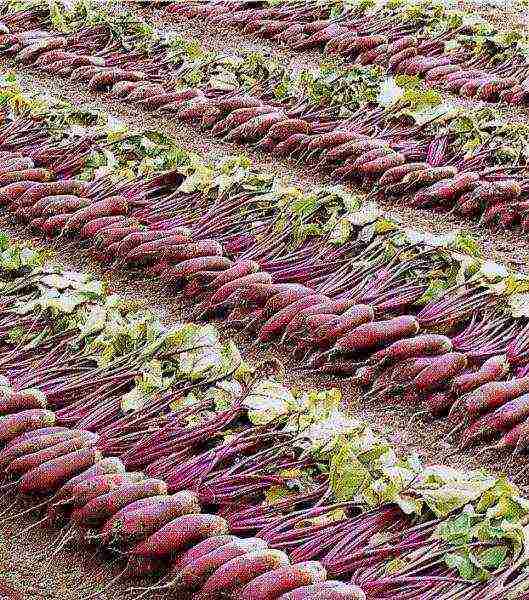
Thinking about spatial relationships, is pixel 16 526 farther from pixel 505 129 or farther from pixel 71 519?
pixel 505 129

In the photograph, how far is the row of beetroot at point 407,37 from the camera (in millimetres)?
6039

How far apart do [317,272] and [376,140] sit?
124cm

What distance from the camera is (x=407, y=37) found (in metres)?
6.45

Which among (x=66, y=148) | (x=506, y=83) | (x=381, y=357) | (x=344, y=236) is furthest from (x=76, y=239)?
(x=506, y=83)

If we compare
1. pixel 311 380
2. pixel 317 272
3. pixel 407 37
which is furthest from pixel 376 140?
pixel 311 380

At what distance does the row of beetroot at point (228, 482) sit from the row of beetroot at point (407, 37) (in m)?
3.01

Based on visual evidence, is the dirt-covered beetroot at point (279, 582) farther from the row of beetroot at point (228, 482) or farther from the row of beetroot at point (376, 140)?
the row of beetroot at point (376, 140)

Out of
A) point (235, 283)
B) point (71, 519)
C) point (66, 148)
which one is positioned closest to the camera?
point (71, 519)

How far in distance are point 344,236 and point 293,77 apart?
1.87 meters

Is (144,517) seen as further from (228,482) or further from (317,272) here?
(317,272)

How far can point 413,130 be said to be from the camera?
210 inches

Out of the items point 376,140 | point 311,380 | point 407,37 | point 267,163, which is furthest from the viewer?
point 407,37

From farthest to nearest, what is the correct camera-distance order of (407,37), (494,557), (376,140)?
(407,37) < (376,140) < (494,557)

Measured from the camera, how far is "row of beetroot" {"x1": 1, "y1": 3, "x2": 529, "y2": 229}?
15.9ft
